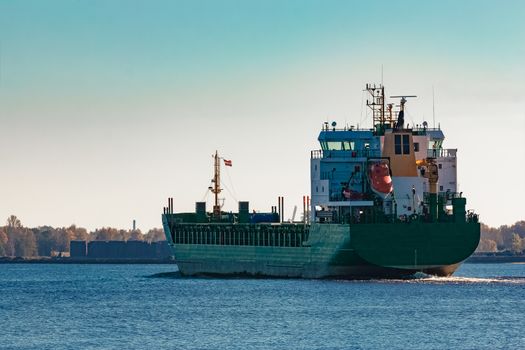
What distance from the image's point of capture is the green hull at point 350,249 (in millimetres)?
104375

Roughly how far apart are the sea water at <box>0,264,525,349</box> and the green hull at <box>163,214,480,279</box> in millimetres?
1152

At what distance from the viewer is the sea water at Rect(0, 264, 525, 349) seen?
7500 centimetres

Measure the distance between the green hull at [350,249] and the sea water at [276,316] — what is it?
115 cm

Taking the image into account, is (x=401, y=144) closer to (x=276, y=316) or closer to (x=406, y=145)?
(x=406, y=145)

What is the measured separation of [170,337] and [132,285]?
150 feet

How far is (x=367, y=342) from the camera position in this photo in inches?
2921

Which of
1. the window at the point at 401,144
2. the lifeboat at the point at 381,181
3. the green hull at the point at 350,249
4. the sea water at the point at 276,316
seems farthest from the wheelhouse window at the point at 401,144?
the sea water at the point at 276,316

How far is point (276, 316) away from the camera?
85938 millimetres

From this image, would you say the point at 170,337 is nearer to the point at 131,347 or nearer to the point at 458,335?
the point at 131,347

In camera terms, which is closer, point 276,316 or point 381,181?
point 276,316

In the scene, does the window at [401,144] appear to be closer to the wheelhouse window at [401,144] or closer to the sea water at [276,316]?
the wheelhouse window at [401,144]

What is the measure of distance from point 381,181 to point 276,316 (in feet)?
79.3

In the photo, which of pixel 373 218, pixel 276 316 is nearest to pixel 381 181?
pixel 373 218

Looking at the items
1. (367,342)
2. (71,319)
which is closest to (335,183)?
(71,319)
